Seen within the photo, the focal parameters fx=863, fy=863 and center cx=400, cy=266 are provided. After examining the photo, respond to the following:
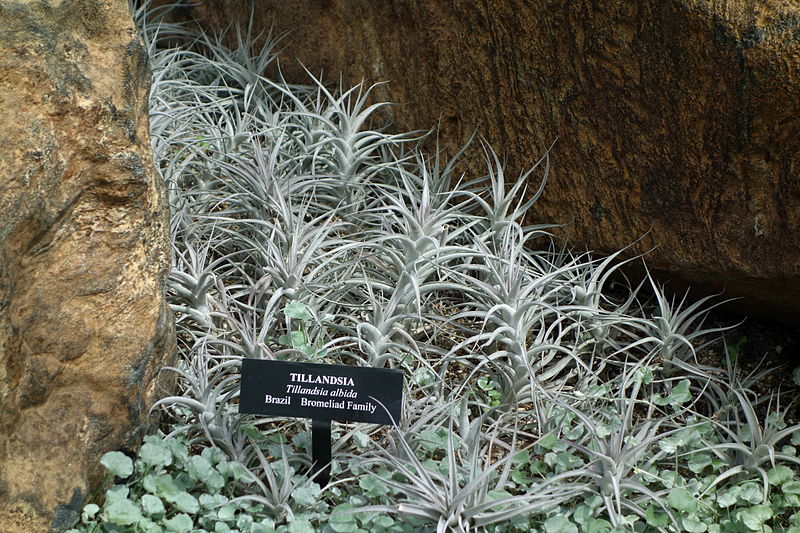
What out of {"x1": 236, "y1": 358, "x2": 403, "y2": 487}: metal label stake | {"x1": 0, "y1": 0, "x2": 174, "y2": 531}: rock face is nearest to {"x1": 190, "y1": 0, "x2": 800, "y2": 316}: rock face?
{"x1": 236, "y1": 358, "x2": 403, "y2": 487}: metal label stake

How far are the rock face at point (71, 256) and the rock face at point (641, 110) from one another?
4.32 ft

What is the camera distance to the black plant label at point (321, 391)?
6.70 feet

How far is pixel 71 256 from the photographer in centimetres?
200

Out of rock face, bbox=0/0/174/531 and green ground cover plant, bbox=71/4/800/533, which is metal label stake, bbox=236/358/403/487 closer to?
green ground cover plant, bbox=71/4/800/533

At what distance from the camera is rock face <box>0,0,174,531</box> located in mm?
1874

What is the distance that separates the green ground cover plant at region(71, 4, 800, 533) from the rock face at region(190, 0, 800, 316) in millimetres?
138

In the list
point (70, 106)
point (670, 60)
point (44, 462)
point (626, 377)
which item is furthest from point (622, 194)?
point (44, 462)

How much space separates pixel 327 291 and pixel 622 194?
1023 millimetres

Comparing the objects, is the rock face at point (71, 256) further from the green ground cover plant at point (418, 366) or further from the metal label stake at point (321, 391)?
the metal label stake at point (321, 391)

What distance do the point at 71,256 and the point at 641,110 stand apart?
1743 mm

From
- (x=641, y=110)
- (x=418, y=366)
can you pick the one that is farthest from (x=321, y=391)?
(x=641, y=110)

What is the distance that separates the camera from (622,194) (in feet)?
9.36

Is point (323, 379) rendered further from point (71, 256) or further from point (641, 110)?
point (641, 110)

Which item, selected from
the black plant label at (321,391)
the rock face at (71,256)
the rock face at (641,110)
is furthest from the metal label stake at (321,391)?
the rock face at (641,110)
